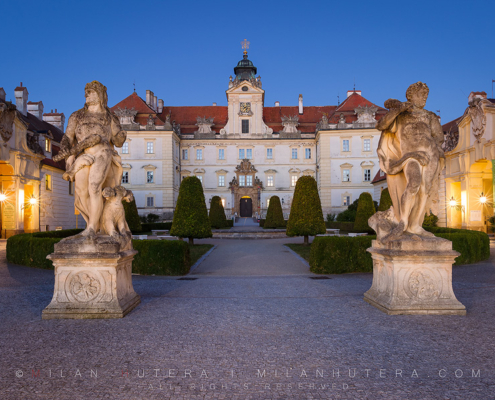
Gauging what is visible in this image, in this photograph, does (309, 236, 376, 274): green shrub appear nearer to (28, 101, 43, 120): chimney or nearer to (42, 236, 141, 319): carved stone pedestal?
(42, 236, 141, 319): carved stone pedestal

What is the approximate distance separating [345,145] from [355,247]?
3817cm

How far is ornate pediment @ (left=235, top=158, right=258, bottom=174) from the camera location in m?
47.5

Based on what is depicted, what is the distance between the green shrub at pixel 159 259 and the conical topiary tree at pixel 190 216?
6753mm

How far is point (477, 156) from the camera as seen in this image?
20719 mm

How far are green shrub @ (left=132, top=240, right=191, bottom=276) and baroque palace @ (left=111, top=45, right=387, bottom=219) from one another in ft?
120

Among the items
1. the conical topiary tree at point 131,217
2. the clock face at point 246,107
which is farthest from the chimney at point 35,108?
the clock face at point 246,107

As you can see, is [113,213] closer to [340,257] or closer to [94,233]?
[94,233]

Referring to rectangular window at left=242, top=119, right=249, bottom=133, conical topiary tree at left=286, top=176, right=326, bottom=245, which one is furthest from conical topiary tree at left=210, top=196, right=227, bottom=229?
rectangular window at left=242, top=119, right=249, bottom=133

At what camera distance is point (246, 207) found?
4869 cm

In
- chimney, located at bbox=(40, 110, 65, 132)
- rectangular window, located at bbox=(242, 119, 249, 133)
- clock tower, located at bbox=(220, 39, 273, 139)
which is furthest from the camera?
rectangular window, located at bbox=(242, 119, 249, 133)

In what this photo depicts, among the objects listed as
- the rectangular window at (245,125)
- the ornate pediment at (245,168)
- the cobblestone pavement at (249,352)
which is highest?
the rectangular window at (245,125)

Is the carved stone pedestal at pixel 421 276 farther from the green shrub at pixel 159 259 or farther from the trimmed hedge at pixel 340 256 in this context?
the green shrub at pixel 159 259

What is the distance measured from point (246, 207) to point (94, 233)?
1728 inches

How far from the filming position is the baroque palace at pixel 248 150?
45.2 meters
